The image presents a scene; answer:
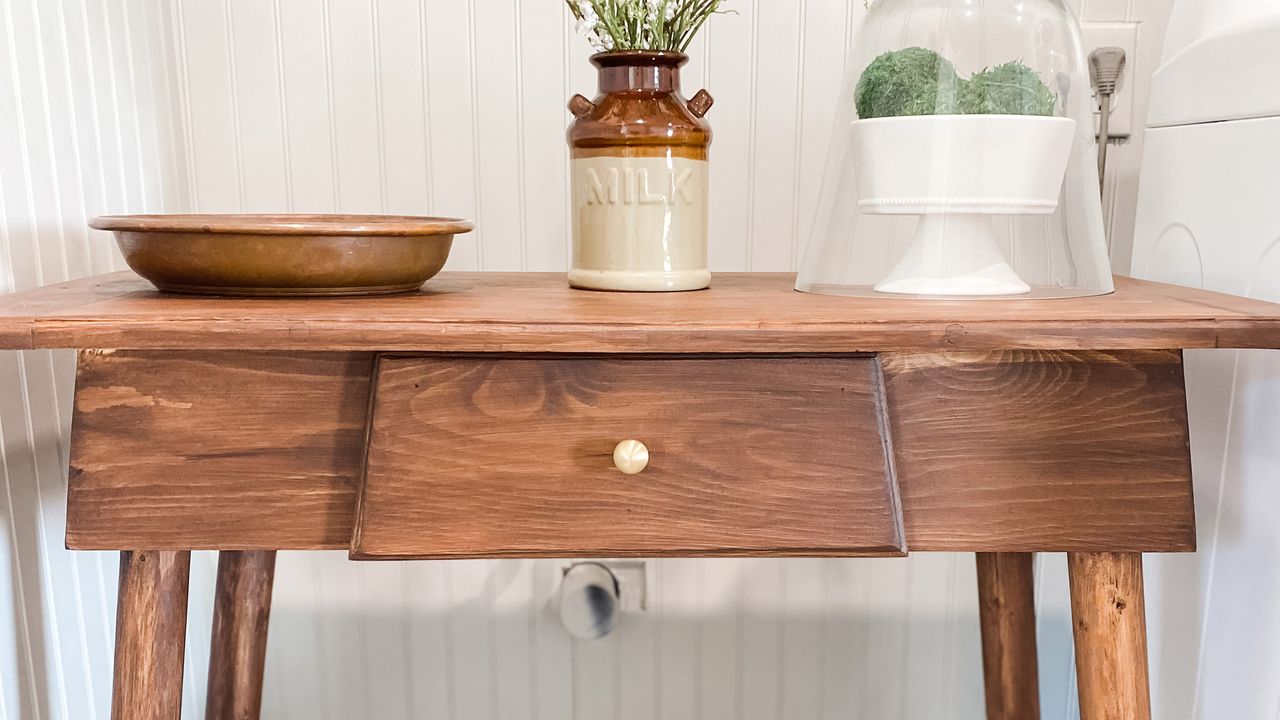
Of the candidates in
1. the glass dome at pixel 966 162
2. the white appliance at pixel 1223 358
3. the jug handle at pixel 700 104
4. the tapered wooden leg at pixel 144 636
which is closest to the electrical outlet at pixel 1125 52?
the white appliance at pixel 1223 358

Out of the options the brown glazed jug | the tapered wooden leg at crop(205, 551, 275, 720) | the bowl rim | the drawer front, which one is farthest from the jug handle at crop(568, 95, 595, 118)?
the tapered wooden leg at crop(205, 551, 275, 720)

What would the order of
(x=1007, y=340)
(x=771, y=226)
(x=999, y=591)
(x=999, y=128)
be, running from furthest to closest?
1. (x=771, y=226)
2. (x=999, y=591)
3. (x=999, y=128)
4. (x=1007, y=340)

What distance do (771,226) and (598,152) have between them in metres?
0.40

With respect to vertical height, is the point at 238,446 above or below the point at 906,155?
below

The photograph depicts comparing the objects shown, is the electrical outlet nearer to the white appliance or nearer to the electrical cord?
the electrical cord

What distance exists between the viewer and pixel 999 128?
2.25ft

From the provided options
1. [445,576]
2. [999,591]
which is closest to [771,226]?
[999,591]

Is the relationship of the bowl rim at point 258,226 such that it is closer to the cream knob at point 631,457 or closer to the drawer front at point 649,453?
the drawer front at point 649,453

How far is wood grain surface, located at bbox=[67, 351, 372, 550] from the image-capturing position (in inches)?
23.1

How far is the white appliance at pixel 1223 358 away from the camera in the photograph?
704mm

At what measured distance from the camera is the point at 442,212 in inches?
43.1

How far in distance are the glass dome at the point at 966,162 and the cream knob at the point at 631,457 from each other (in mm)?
258

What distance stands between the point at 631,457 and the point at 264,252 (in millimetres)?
306

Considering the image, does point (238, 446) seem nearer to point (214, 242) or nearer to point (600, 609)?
point (214, 242)
